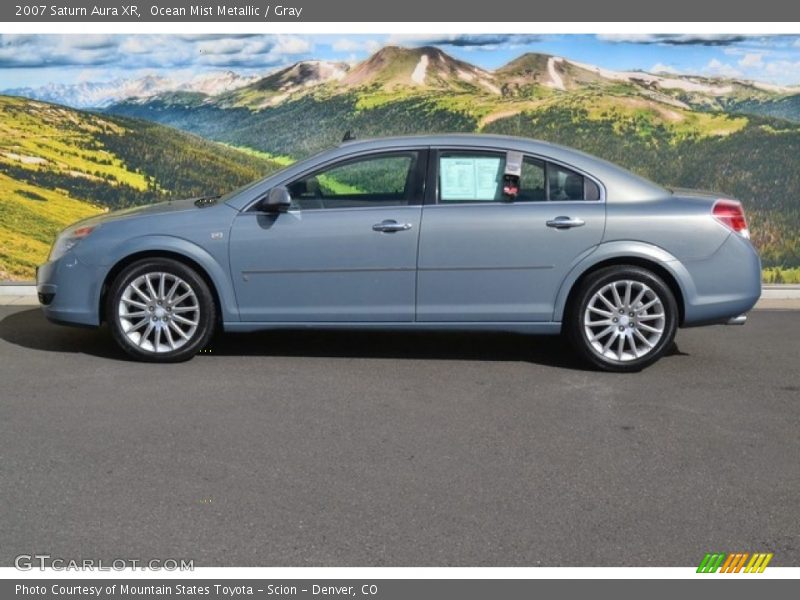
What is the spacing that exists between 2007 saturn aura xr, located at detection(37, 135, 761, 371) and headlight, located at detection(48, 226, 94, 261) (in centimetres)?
4

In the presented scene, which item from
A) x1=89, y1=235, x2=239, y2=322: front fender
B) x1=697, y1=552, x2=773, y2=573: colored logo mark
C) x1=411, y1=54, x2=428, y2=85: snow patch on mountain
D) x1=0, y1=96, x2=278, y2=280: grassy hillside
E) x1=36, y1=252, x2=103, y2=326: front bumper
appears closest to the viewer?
x1=697, y1=552, x2=773, y2=573: colored logo mark

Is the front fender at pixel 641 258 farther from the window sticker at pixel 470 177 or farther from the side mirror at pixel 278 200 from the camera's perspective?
the side mirror at pixel 278 200

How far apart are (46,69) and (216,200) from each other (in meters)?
4.12

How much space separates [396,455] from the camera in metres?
5.16

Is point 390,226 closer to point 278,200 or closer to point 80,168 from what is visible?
point 278,200

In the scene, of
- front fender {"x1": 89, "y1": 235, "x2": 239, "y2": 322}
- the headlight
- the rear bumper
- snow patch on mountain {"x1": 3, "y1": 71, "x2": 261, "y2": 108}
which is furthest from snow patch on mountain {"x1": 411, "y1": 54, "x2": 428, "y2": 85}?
the rear bumper

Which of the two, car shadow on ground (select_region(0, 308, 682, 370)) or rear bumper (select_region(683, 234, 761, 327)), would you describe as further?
car shadow on ground (select_region(0, 308, 682, 370))

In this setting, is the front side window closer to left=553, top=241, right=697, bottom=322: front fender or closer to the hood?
the hood

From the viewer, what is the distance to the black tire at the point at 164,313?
6898 millimetres

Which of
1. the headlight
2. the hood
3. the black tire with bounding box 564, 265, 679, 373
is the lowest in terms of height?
the black tire with bounding box 564, 265, 679, 373

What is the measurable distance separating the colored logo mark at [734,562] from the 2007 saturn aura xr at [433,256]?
281 centimetres

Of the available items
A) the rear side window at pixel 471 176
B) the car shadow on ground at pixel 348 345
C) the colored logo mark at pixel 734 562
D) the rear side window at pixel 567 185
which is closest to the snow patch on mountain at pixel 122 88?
the car shadow on ground at pixel 348 345

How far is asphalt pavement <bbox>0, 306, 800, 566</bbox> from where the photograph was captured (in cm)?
416
